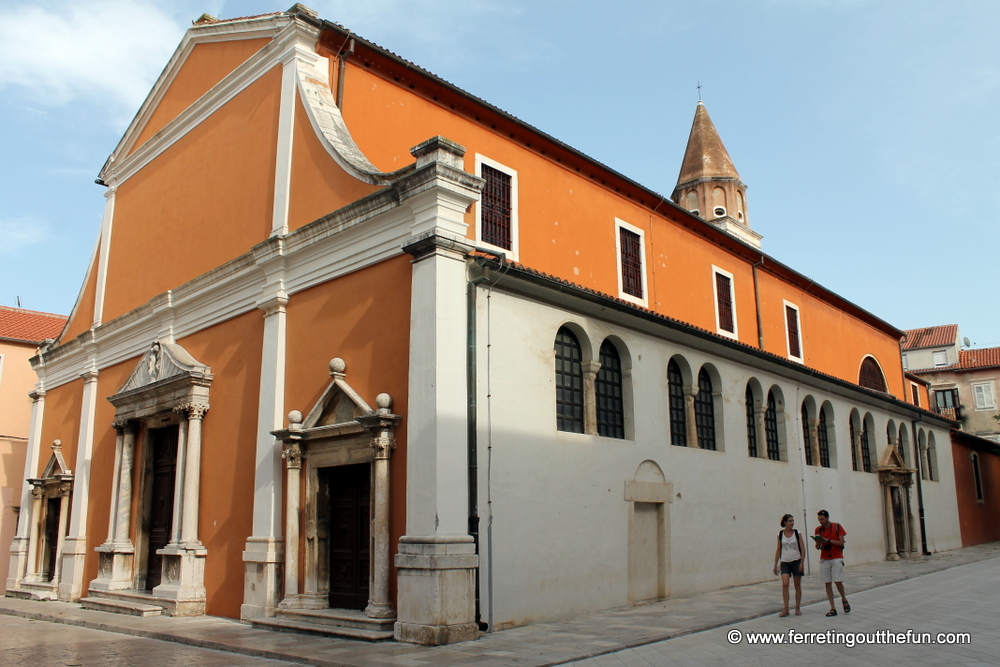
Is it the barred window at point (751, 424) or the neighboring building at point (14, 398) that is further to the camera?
the neighboring building at point (14, 398)

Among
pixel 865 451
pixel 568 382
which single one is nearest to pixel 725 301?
pixel 865 451

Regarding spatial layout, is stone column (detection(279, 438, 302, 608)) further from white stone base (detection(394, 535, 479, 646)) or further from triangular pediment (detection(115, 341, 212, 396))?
triangular pediment (detection(115, 341, 212, 396))

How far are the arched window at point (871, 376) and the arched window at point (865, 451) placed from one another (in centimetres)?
551

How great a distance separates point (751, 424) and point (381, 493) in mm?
9337

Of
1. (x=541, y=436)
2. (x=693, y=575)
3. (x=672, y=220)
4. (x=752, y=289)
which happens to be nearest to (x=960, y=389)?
(x=752, y=289)

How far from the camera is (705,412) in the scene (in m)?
14.8

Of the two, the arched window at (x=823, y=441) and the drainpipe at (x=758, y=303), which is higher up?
the drainpipe at (x=758, y=303)

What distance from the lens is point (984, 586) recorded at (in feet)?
46.5

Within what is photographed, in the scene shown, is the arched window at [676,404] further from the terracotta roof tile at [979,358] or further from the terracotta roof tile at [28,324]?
the terracotta roof tile at [979,358]

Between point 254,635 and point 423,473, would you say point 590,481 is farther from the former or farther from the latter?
point 254,635

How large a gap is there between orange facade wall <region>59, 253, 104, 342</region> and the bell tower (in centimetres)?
2127

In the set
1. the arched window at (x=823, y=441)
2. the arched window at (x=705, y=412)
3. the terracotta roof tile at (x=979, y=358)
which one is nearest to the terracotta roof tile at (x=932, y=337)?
the terracotta roof tile at (x=979, y=358)

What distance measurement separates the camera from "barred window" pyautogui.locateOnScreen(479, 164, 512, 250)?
13672mm

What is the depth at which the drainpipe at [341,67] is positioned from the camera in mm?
12617
